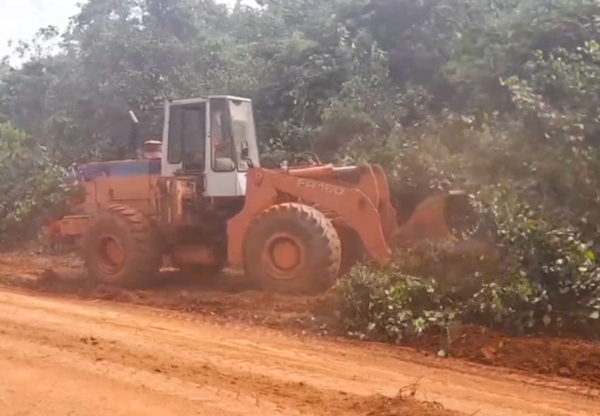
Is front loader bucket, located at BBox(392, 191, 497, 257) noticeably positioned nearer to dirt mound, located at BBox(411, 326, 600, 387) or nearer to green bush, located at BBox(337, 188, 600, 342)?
green bush, located at BBox(337, 188, 600, 342)

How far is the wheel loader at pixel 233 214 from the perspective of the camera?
33.8 ft

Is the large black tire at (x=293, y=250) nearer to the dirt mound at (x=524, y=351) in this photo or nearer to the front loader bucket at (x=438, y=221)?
the front loader bucket at (x=438, y=221)

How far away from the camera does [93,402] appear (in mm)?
5910

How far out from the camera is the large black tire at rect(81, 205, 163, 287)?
1123cm

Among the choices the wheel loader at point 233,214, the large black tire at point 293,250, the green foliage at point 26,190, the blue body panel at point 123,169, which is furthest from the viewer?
the green foliage at point 26,190

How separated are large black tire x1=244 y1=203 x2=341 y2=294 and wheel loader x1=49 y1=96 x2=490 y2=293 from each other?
0.01 meters

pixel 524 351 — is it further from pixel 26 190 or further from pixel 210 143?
pixel 26 190

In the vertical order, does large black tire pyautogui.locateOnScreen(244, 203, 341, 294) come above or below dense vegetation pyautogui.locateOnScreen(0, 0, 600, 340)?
below

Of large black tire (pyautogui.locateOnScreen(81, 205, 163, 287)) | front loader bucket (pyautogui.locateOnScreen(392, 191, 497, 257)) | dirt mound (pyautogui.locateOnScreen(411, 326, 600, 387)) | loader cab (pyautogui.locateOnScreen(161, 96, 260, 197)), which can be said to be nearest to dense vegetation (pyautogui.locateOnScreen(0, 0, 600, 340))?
dirt mound (pyautogui.locateOnScreen(411, 326, 600, 387))

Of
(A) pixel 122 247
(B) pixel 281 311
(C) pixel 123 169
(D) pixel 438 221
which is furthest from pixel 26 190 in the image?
(D) pixel 438 221

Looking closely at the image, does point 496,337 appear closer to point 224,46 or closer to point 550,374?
point 550,374

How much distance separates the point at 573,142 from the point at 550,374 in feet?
15.4

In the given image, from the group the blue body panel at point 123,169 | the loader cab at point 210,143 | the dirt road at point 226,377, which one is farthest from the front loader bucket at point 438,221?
the blue body panel at point 123,169

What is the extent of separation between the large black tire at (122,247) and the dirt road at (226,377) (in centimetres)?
249
